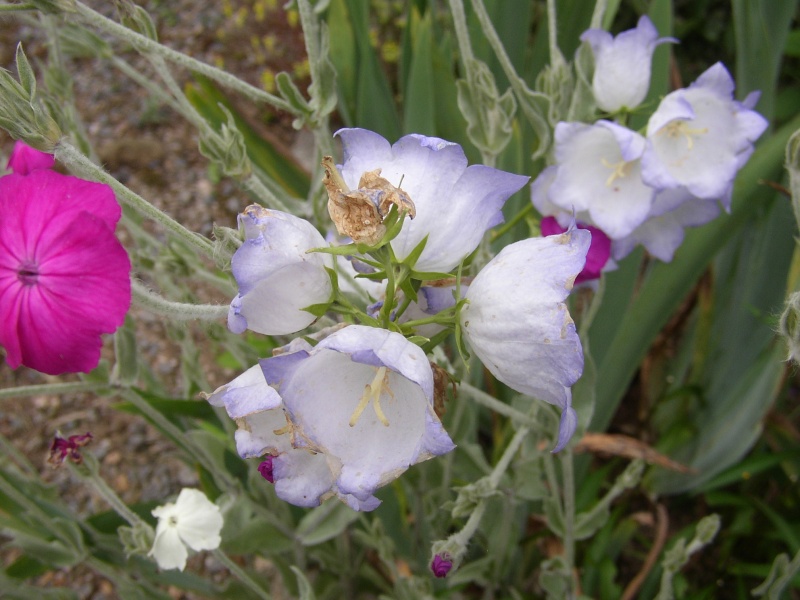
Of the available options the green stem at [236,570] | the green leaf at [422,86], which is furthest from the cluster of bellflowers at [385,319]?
the green leaf at [422,86]

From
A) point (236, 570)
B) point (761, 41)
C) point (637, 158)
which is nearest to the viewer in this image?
point (637, 158)

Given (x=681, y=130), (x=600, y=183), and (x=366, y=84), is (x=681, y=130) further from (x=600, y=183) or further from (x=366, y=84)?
(x=366, y=84)

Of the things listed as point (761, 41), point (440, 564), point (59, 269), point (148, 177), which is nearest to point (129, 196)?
point (59, 269)

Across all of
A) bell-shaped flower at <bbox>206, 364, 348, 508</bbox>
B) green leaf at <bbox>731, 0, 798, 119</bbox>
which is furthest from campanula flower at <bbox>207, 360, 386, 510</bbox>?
green leaf at <bbox>731, 0, 798, 119</bbox>

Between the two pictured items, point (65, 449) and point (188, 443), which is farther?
point (188, 443)

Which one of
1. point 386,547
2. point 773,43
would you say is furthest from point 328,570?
point 773,43

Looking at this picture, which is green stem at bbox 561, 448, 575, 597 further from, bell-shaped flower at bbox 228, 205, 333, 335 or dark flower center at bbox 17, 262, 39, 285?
dark flower center at bbox 17, 262, 39, 285

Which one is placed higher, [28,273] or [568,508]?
[28,273]
